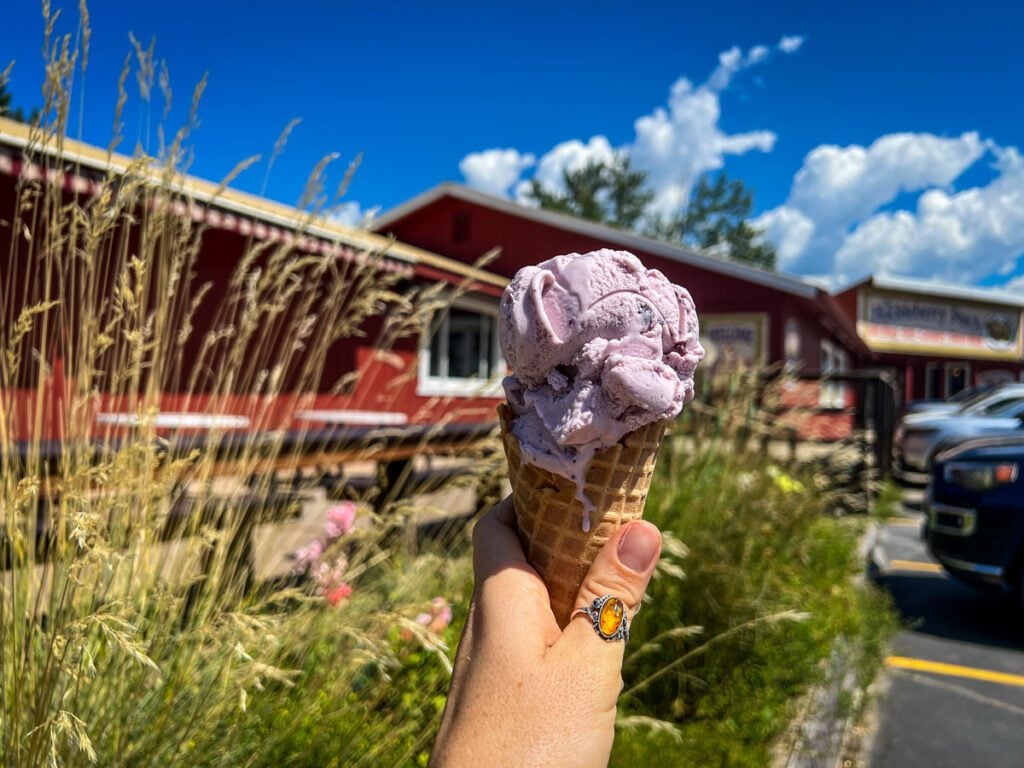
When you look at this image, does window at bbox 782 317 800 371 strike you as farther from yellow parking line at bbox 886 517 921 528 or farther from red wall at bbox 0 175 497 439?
red wall at bbox 0 175 497 439

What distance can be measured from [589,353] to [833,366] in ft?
85.7

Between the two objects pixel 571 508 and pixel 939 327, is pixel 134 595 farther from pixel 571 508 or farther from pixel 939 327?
pixel 939 327

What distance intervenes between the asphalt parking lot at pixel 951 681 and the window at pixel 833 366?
11.4 metres

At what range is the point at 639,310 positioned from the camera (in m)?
1.38

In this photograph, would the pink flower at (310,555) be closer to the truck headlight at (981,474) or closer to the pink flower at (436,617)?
the pink flower at (436,617)

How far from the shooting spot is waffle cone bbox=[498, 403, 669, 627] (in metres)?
1.34

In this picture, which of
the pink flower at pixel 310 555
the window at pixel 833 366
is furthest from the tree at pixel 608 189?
the pink flower at pixel 310 555

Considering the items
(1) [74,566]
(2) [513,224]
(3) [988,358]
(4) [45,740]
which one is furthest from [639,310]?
(3) [988,358]

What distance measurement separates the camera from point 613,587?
1191 mm

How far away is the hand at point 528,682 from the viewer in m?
1.01

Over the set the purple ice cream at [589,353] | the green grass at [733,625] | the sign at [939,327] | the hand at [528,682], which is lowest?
the green grass at [733,625]

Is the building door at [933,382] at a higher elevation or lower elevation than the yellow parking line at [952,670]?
higher

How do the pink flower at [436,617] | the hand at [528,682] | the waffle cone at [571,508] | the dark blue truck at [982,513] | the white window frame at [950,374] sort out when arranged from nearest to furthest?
1. the hand at [528,682]
2. the waffle cone at [571,508]
3. the pink flower at [436,617]
4. the dark blue truck at [982,513]
5. the white window frame at [950,374]

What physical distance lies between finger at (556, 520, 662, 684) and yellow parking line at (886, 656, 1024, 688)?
3521 millimetres
